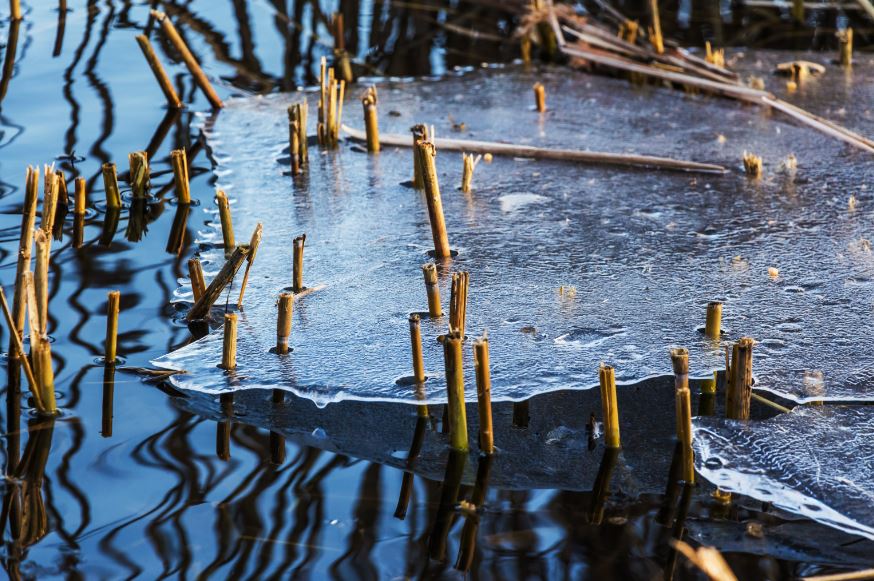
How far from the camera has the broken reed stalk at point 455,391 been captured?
2.36 m

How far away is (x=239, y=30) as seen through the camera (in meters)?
6.56

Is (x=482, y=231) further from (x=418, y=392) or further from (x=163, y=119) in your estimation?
(x=163, y=119)

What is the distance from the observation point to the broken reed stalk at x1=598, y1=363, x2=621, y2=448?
2436 mm

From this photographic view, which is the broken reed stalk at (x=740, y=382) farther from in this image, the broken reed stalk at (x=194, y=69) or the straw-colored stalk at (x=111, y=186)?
the broken reed stalk at (x=194, y=69)

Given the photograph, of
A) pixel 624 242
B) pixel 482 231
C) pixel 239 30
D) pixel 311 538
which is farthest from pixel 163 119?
pixel 311 538

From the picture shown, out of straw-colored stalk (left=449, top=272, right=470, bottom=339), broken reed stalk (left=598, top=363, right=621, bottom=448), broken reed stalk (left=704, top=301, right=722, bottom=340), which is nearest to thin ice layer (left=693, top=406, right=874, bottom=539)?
broken reed stalk (left=598, top=363, right=621, bottom=448)

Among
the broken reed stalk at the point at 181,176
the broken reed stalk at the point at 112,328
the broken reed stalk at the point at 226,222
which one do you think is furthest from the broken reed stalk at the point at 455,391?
the broken reed stalk at the point at 181,176

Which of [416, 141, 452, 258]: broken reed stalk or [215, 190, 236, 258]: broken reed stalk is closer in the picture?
[416, 141, 452, 258]: broken reed stalk

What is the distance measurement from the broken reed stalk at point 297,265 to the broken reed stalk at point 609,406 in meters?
1.07

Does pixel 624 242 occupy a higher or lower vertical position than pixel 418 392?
higher

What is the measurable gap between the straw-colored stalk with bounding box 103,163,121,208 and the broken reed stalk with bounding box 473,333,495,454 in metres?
2.13

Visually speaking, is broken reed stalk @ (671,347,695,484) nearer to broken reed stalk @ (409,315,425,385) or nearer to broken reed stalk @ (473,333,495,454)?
broken reed stalk @ (473,333,495,454)

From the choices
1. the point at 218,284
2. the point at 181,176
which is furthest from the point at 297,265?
the point at 181,176

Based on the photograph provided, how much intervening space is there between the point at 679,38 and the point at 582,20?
0.96 m
